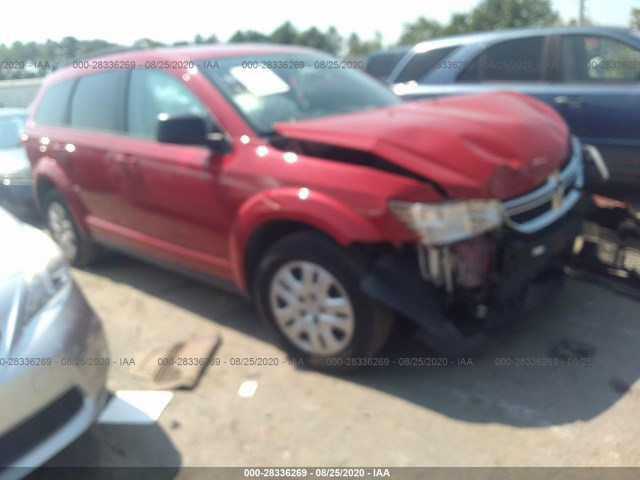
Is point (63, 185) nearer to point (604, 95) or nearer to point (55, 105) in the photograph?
point (55, 105)

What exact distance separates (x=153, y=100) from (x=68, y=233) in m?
1.73

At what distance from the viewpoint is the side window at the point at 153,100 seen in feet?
11.7

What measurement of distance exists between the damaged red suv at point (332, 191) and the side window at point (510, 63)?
2094 mm

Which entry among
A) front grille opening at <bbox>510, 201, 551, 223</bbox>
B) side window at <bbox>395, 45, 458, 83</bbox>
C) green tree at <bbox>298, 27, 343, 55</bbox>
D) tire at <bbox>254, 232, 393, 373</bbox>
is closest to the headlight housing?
front grille opening at <bbox>510, 201, 551, 223</bbox>

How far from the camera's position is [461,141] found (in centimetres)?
281

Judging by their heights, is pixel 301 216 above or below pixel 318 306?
above

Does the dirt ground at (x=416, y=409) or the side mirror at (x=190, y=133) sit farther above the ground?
the side mirror at (x=190, y=133)

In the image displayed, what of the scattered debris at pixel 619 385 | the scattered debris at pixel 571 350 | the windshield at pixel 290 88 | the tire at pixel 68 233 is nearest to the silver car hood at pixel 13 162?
the tire at pixel 68 233

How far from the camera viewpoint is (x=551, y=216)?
10.00 ft

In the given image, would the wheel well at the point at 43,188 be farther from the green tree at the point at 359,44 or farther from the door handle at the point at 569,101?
the green tree at the point at 359,44

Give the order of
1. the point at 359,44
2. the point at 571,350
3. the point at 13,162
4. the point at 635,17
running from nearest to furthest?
the point at 571,350
the point at 13,162
the point at 635,17
the point at 359,44

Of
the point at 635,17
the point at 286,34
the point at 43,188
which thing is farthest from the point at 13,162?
the point at 286,34

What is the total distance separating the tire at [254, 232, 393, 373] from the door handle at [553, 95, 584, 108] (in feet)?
11.1

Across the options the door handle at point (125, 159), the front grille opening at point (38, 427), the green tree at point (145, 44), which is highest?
the green tree at point (145, 44)
